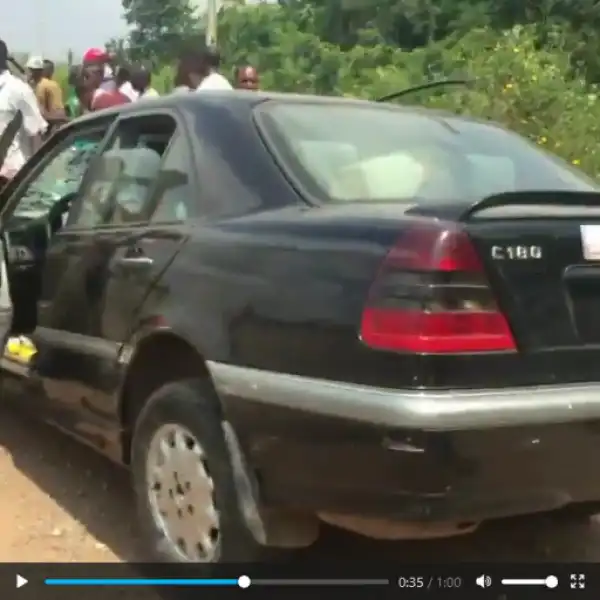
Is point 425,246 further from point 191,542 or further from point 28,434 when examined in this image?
point 28,434

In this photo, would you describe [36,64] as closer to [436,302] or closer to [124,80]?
[124,80]

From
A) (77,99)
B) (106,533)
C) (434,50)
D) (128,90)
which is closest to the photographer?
(106,533)

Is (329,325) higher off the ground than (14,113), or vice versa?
(329,325)

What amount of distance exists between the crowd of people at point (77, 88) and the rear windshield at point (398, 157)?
1078mm

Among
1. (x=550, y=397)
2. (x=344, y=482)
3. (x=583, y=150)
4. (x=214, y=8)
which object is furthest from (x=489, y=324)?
(x=214, y=8)

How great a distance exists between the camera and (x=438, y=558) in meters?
3.58

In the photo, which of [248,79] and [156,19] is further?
[156,19]

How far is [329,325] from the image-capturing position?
2619 millimetres

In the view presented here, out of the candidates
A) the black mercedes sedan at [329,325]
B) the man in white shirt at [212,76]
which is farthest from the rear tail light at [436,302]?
the man in white shirt at [212,76]

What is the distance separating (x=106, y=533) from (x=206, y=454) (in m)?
1.08

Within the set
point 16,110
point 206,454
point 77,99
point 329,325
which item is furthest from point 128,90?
point 329,325

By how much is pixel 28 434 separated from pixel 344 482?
2973mm

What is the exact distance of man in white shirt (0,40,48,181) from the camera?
676 cm

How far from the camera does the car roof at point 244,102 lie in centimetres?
358
